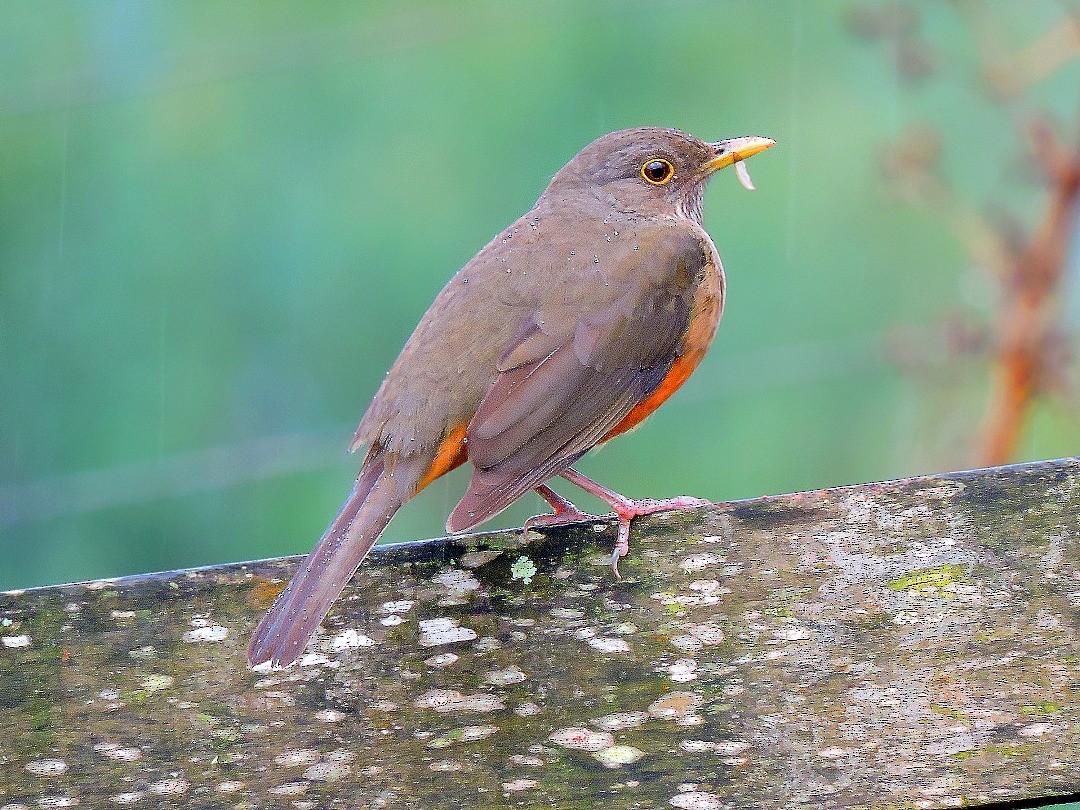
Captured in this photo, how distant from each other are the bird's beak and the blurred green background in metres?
0.14

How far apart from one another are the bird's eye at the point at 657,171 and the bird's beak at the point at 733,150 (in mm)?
109

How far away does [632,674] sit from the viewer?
195 centimetres

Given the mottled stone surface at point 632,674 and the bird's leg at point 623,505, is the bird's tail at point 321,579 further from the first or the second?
the bird's leg at point 623,505

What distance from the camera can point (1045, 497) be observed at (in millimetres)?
1983

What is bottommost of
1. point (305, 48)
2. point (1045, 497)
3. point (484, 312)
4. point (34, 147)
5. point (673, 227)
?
point (1045, 497)

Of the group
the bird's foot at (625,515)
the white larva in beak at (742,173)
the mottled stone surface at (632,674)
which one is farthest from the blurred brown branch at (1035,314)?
the mottled stone surface at (632,674)

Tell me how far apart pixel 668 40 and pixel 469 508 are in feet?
6.53

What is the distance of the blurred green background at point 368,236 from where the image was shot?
352 cm

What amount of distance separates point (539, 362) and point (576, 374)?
0.10 metres

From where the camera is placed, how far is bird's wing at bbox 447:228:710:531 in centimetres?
271

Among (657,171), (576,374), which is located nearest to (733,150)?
(657,171)

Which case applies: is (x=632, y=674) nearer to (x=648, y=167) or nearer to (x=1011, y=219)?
(x=648, y=167)

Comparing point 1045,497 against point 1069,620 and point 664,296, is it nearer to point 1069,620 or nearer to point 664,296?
point 1069,620

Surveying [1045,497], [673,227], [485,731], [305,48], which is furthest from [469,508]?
[305,48]
